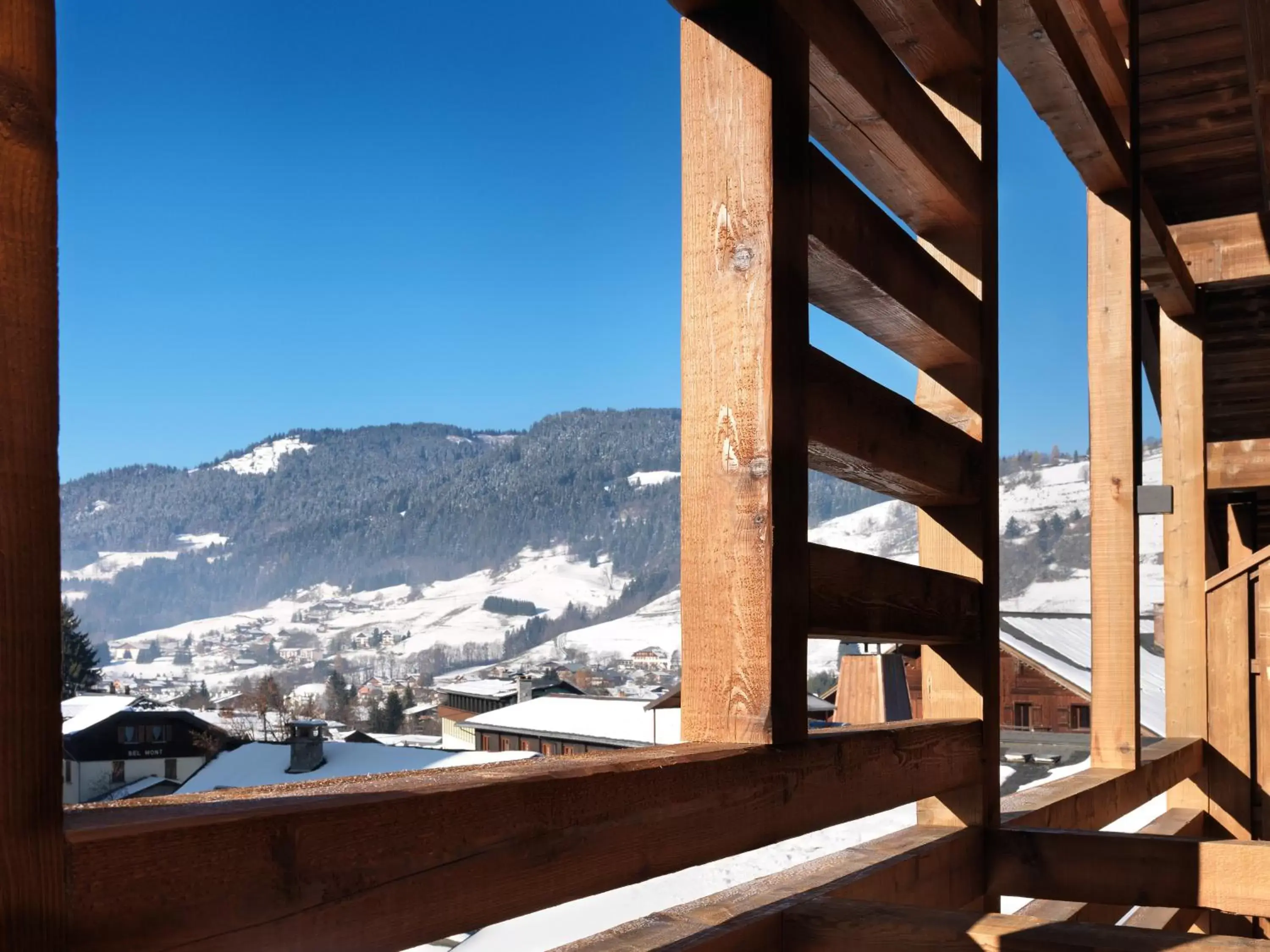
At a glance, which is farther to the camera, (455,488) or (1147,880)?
(455,488)

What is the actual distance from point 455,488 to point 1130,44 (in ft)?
640

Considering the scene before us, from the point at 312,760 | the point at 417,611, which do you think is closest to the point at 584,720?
the point at 312,760

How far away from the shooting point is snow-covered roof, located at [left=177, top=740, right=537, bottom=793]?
23.6 metres

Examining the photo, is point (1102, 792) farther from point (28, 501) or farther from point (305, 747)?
point (305, 747)

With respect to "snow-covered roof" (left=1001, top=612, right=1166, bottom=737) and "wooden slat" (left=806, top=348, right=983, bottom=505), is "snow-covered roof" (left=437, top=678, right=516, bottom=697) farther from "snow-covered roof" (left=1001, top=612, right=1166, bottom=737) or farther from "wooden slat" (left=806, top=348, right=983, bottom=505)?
"wooden slat" (left=806, top=348, right=983, bottom=505)

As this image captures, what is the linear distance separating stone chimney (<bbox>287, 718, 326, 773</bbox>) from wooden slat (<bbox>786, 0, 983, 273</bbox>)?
23.6m

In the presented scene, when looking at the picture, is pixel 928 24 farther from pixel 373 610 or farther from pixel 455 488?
pixel 455 488

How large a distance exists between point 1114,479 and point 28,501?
141 inches

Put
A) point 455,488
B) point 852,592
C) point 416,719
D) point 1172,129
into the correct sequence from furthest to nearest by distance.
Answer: point 455,488 → point 416,719 → point 1172,129 → point 852,592

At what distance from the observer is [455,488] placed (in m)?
196

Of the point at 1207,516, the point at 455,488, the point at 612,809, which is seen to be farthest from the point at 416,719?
the point at 455,488

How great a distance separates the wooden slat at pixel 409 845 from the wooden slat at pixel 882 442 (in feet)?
1.45

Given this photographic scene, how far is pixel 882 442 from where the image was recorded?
183 centimetres

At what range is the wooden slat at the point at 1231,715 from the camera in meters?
4.72
